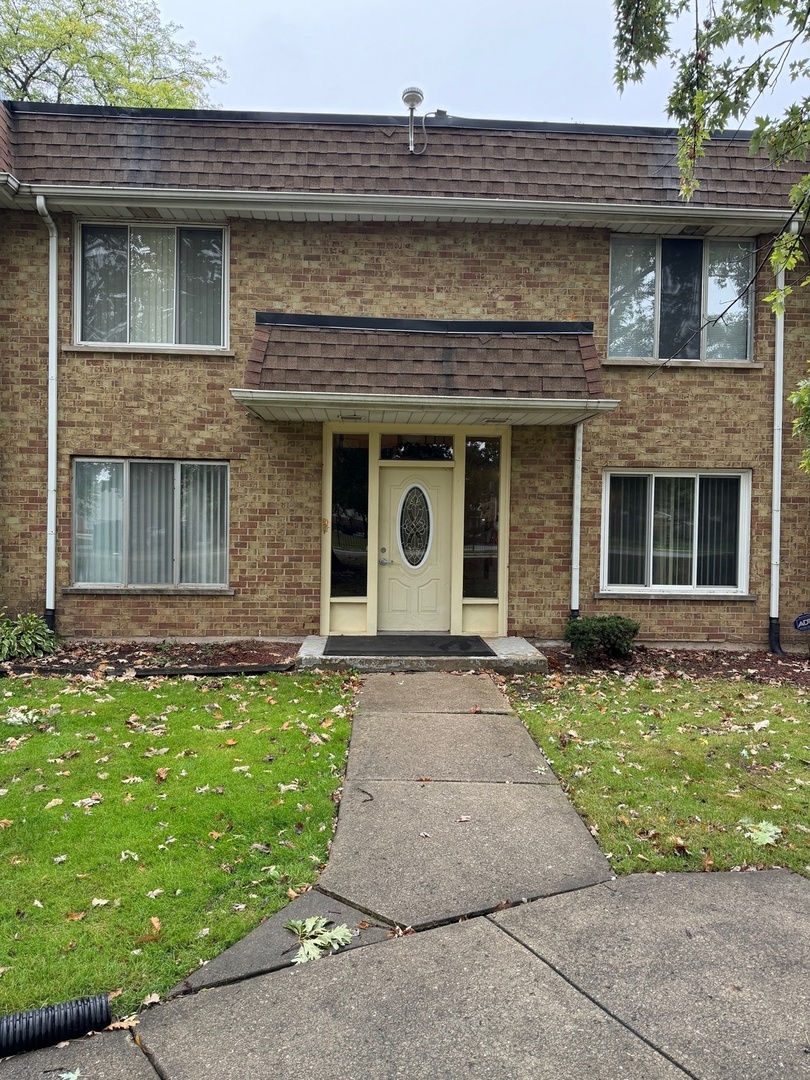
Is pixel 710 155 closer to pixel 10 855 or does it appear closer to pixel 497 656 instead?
pixel 497 656

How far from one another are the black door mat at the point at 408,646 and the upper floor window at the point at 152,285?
14.4ft

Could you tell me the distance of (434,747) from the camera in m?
5.45

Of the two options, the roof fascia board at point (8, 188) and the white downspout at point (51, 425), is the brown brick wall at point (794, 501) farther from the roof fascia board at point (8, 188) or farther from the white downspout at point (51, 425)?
the roof fascia board at point (8, 188)

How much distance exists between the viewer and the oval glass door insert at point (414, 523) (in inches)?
361

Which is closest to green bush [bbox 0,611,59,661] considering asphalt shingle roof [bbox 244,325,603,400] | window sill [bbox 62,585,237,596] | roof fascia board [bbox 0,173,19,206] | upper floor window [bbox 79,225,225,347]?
window sill [bbox 62,585,237,596]

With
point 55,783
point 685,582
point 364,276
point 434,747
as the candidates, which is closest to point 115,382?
point 364,276

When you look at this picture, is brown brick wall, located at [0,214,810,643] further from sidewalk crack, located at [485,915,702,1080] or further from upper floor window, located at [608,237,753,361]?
sidewalk crack, located at [485,915,702,1080]

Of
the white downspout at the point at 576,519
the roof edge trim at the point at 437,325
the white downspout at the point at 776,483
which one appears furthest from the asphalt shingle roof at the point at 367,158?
the white downspout at the point at 576,519

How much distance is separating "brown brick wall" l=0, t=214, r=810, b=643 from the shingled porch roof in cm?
108

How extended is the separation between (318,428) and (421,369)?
1.80 metres

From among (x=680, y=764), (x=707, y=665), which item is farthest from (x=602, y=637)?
(x=680, y=764)

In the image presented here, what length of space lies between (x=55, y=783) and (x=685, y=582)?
26.2 feet

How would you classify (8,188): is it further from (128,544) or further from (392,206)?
(392,206)

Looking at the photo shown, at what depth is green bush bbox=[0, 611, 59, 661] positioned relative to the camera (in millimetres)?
8133
